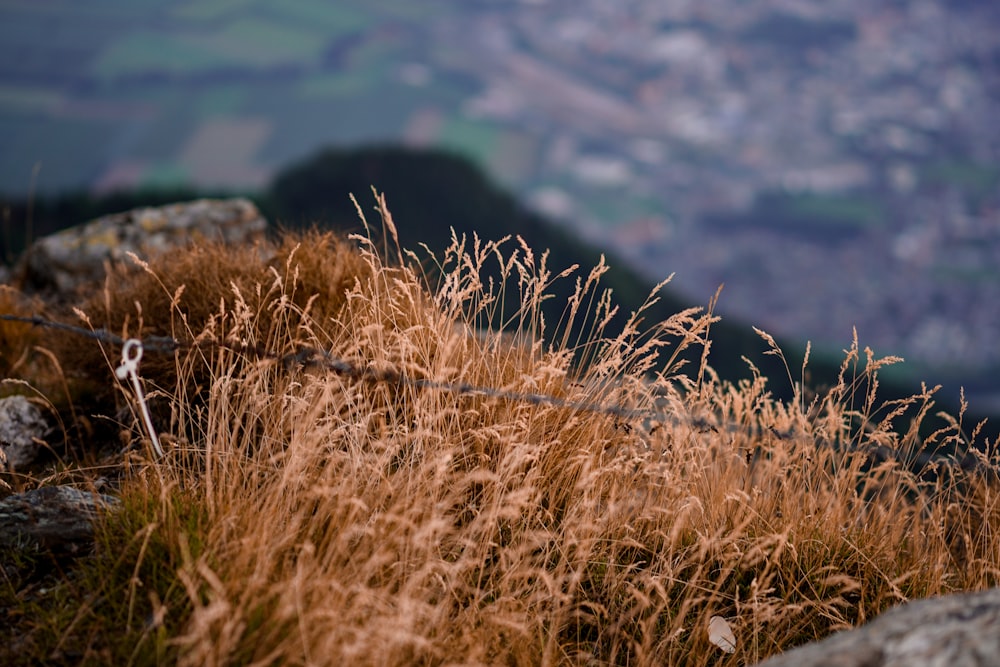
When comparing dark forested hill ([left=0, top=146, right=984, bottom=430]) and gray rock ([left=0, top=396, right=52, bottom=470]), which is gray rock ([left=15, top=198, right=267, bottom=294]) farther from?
dark forested hill ([left=0, top=146, right=984, bottom=430])

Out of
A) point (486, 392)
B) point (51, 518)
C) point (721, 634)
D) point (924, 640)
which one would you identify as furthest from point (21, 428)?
point (924, 640)

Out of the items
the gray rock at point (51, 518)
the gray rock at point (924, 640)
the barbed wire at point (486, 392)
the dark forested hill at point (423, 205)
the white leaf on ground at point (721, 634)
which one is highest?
the gray rock at point (924, 640)

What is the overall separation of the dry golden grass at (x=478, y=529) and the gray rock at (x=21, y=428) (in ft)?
2.23

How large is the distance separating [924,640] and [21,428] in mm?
4558

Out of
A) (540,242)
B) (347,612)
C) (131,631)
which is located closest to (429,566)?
(347,612)

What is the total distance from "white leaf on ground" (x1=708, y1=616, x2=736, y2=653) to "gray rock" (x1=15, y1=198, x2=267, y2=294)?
19.9 feet

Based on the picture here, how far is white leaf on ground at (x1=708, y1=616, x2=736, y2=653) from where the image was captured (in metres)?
3.32

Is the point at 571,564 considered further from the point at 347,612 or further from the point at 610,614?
the point at 347,612

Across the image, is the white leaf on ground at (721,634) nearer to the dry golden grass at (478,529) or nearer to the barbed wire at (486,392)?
the dry golden grass at (478,529)

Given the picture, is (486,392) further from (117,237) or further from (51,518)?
(117,237)

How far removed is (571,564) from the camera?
11.5 feet

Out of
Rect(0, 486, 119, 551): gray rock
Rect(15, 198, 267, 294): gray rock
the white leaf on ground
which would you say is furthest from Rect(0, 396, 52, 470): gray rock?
the white leaf on ground

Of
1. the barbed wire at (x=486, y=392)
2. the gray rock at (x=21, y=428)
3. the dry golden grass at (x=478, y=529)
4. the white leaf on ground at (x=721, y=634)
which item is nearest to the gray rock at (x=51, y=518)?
the dry golden grass at (x=478, y=529)

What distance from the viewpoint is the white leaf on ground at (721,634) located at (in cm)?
332
